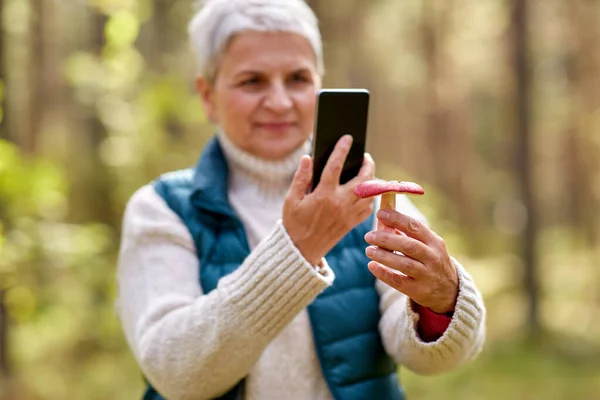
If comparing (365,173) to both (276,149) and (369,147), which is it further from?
(369,147)

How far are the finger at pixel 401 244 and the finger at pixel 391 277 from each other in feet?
0.16

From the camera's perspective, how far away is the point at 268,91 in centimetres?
226

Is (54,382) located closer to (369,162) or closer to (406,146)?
(369,162)

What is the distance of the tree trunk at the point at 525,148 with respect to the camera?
9320 mm

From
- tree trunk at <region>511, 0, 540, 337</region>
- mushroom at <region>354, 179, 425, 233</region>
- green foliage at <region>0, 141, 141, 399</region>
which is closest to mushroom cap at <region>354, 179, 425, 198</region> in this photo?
mushroom at <region>354, 179, 425, 233</region>

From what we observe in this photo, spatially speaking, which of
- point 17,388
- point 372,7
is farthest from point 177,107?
point 372,7

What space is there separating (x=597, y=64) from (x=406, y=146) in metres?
11.3

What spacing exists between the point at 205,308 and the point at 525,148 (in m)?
8.19

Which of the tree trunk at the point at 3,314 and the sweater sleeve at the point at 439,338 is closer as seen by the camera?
the sweater sleeve at the point at 439,338

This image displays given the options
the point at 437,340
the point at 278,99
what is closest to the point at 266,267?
the point at 437,340

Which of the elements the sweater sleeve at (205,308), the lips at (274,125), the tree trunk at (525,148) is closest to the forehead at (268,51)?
the lips at (274,125)

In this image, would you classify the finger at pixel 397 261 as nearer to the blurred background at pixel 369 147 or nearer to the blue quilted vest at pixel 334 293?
the blue quilted vest at pixel 334 293

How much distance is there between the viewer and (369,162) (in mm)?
2020

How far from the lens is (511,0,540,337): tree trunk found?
9.32 m
